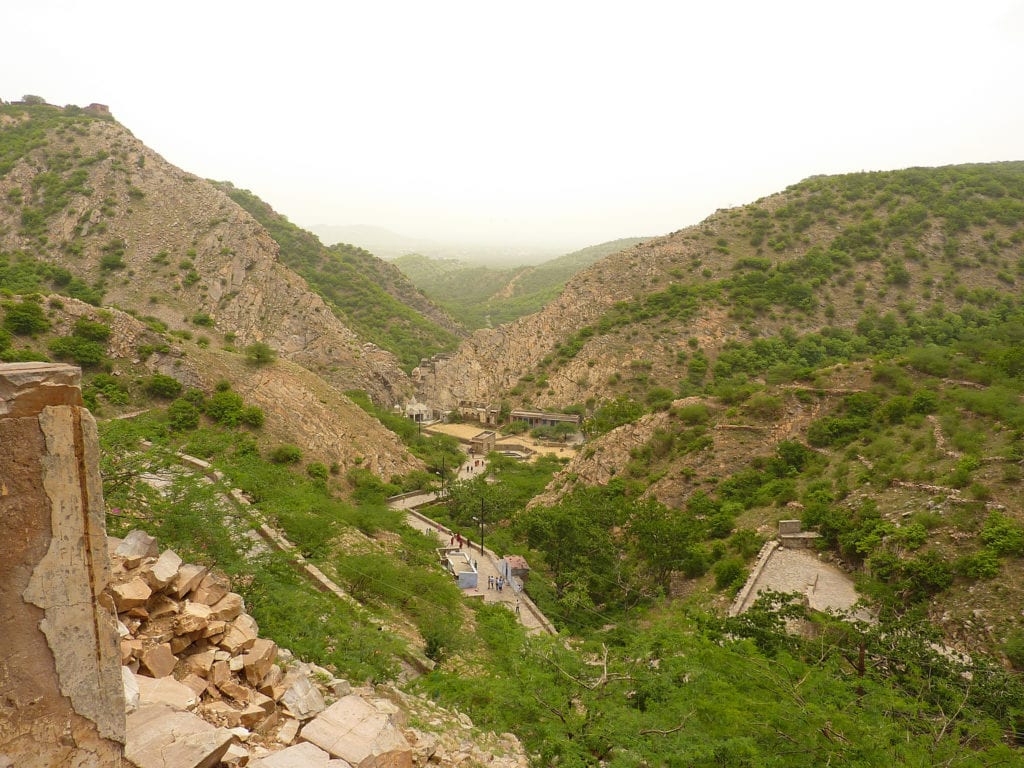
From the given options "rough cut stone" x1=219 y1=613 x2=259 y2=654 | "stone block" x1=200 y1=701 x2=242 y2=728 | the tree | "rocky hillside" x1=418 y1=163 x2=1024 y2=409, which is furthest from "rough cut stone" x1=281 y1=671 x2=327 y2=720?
"rocky hillside" x1=418 y1=163 x2=1024 y2=409

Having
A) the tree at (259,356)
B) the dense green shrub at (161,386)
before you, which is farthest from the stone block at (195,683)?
the tree at (259,356)

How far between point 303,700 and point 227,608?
1.92 meters

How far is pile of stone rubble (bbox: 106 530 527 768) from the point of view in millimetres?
4941

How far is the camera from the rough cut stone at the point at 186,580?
23.9ft

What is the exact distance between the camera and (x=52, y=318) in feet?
80.1

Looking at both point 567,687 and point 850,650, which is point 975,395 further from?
point 567,687

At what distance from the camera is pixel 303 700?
644cm

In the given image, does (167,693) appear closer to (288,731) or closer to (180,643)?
(180,643)

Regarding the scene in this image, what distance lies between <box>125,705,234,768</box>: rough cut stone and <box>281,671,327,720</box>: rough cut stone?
1.31 meters

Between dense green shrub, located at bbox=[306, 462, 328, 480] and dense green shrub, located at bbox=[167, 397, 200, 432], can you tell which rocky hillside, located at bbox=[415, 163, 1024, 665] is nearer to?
dense green shrub, located at bbox=[306, 462, 328, 480]

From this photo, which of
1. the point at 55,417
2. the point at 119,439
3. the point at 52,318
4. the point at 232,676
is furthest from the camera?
the point at 52,318

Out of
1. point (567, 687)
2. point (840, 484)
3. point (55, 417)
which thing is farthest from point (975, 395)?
point (55, 417)

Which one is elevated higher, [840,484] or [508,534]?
[840,484]

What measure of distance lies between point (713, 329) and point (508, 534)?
31.6 m
